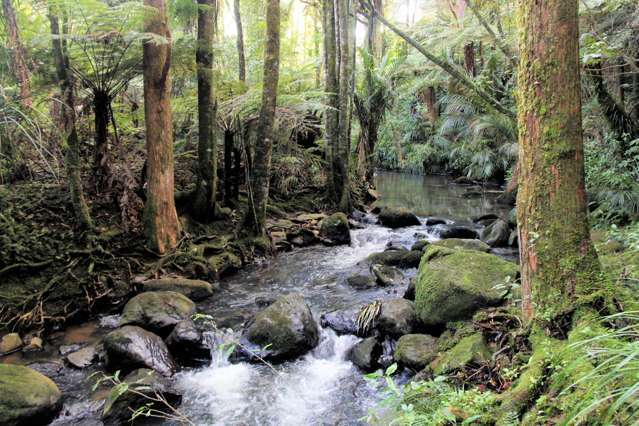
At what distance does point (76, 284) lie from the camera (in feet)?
17.3

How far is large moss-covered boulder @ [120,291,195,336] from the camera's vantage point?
4719mm

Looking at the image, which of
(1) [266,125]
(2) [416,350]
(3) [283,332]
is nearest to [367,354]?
(2) [416,350]

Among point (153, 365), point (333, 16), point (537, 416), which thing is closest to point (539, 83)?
point (537, 416)

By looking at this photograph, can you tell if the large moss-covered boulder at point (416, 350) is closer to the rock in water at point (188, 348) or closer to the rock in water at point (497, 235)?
the rock in water at point (188, 348)

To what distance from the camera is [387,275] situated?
256 inches

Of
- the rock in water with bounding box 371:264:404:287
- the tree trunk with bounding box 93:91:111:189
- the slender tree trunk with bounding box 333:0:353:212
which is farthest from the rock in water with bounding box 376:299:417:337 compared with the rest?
the slender tree trunk with bounding box 333:0:353:212

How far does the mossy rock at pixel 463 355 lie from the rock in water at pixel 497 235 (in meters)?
5.03

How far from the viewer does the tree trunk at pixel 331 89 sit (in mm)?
10328

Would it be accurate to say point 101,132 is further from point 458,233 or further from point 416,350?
point 458,233

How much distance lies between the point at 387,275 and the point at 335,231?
261 cm

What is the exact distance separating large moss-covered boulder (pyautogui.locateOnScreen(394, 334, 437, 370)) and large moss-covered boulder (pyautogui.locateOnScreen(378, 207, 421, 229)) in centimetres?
617

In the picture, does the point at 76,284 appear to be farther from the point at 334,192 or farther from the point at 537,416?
the point at 334,192

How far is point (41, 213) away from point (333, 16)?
770cm

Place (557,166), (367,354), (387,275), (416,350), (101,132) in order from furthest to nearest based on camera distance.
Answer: (387,275) → (101,132) → (367,354) → (416,350) → (557,166)
